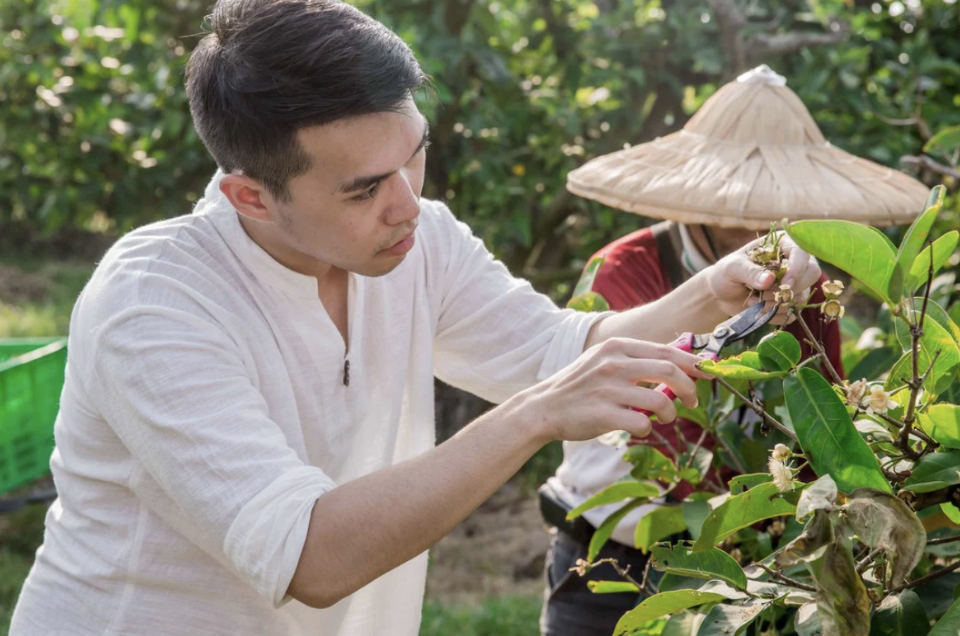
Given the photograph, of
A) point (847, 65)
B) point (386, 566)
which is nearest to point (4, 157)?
point (847, 65)

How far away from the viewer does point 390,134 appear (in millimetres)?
1486

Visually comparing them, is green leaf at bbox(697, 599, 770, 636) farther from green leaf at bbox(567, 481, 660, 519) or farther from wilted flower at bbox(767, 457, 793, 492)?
green leaf at bbox(567, 481, 660, 519)

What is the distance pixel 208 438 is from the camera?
136 cm

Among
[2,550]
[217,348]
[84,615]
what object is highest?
[217,348]

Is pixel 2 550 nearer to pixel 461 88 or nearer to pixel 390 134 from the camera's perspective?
pixel 461 88

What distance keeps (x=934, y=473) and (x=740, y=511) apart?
190mm

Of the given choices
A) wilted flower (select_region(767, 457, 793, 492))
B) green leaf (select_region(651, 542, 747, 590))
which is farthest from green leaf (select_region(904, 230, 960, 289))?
green leaf (select_region(651, 542, 747, 590))

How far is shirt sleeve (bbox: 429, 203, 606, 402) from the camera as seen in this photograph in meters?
1.87

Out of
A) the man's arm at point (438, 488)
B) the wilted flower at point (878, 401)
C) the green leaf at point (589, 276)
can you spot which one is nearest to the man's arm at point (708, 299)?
the green leaf at point (589, 276)

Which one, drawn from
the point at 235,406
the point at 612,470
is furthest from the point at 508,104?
the point at 235,406

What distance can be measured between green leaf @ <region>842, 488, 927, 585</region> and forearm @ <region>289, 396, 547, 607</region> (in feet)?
1.30

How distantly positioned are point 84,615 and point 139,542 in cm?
15

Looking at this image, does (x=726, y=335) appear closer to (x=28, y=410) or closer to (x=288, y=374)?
(x=288, y=374)

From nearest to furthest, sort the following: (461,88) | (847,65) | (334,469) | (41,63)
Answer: (334,469) < (847,65) < (461,88) < (41,63)
